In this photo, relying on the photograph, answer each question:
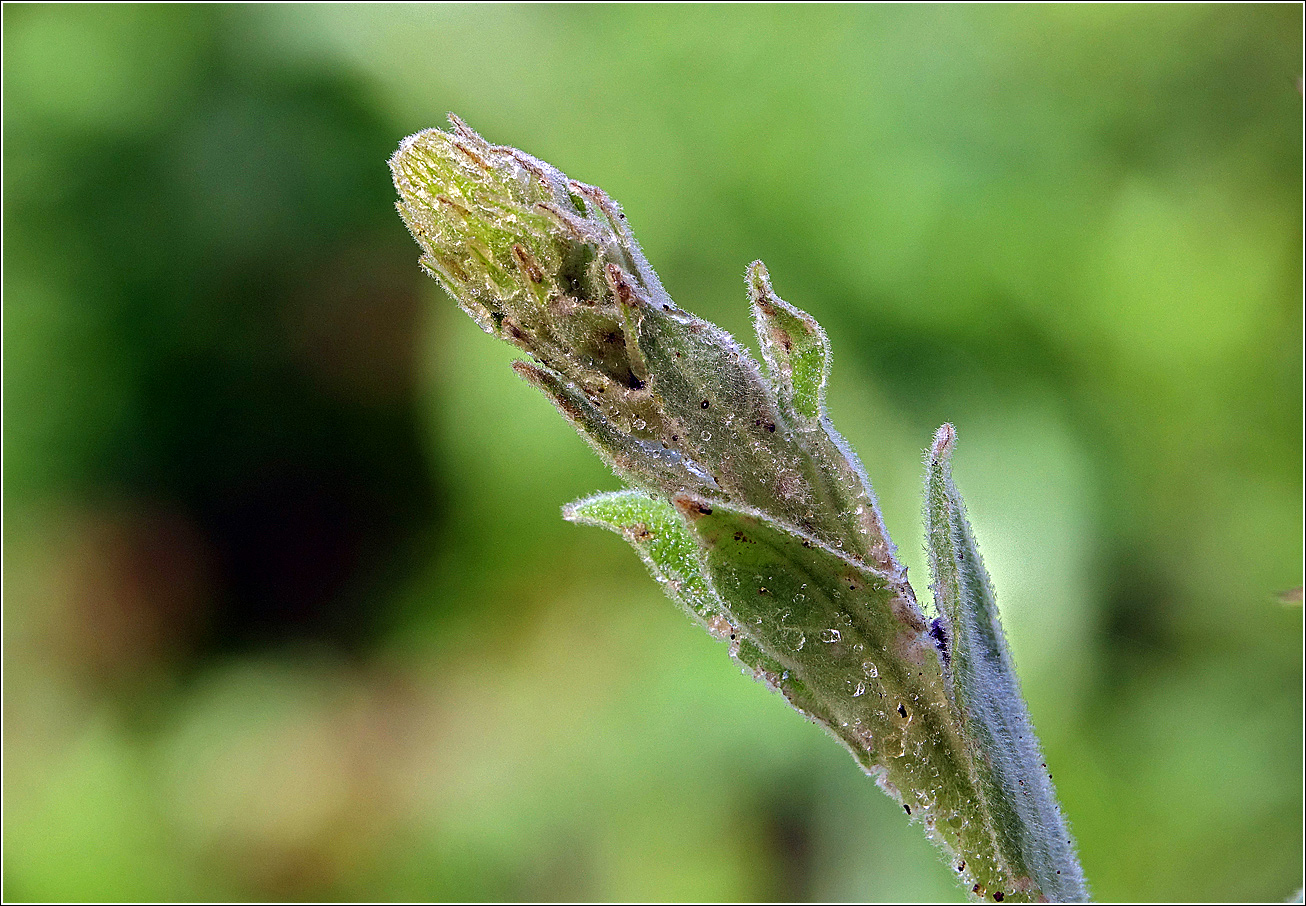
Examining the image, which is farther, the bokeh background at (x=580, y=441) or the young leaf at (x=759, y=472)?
the bokeh background at (x=580, y=441)

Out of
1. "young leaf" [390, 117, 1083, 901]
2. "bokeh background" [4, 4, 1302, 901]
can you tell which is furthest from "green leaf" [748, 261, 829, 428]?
"bokeh background" [4, 4, 1302, 901]

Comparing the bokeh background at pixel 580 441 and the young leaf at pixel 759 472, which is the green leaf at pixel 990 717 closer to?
the young leaf at pixel 759 472

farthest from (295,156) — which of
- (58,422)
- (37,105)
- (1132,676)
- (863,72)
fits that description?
(1132,676)

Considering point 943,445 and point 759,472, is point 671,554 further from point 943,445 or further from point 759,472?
point 943,445

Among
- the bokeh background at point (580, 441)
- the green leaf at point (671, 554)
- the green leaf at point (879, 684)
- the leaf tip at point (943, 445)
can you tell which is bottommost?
the green leaf at point (879, 684)

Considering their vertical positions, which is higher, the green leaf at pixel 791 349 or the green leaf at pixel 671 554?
the green leaf at pixel 791 349

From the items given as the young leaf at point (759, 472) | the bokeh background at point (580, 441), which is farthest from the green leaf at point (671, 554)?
the bokeh background at point (580, 441)
